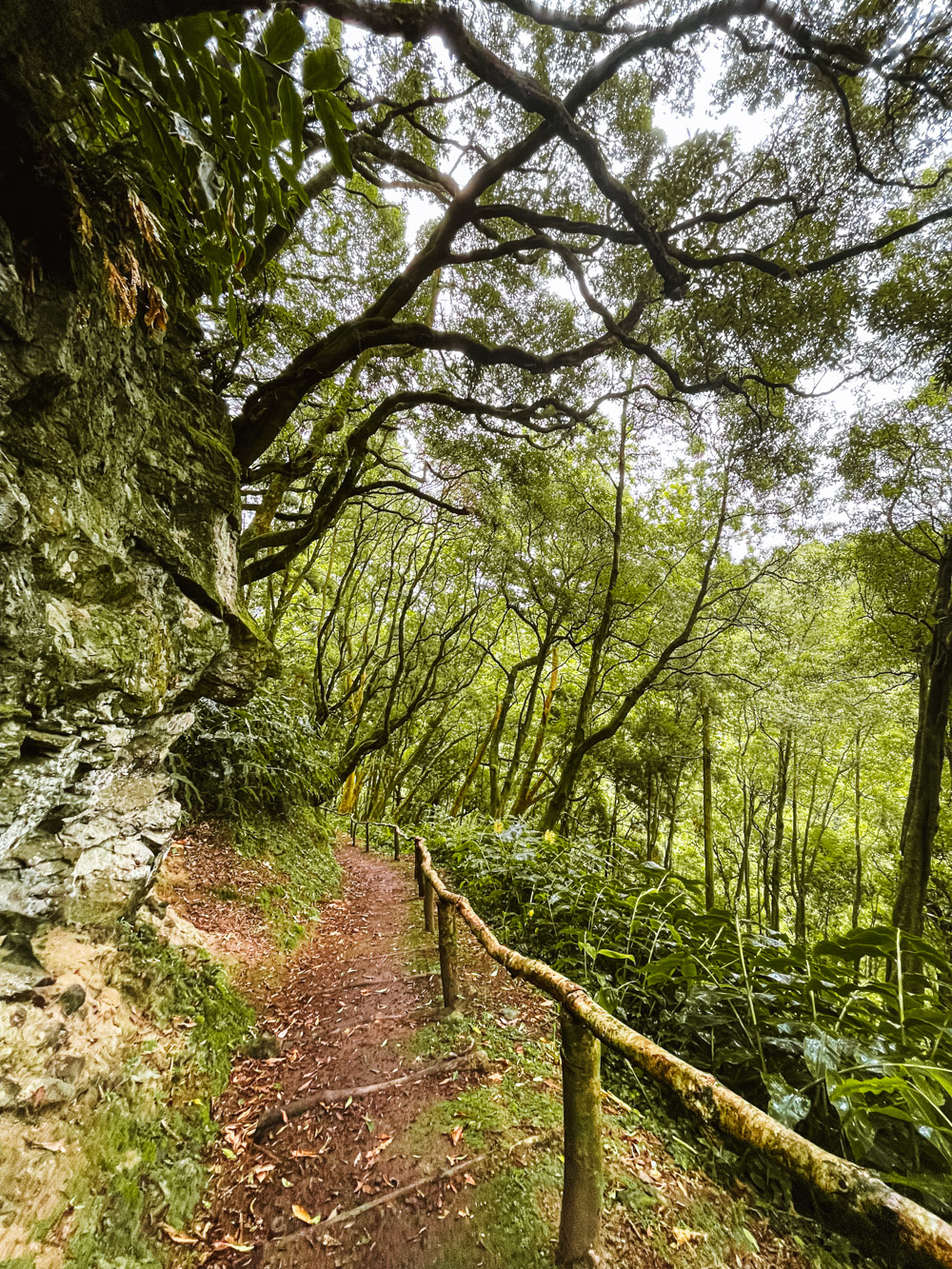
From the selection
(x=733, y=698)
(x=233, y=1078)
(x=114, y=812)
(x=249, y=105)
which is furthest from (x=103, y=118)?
(x=733, y=698)

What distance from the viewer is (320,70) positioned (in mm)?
987

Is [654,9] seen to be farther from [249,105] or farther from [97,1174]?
[97,1174]

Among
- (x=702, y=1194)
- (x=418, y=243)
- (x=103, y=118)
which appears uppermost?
(x=418, y=243)

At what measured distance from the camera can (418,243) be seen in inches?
270

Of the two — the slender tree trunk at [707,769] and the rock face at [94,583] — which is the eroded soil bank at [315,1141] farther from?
the slender tree trunk at [707,769]

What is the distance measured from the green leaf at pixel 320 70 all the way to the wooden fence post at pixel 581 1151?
2671 mm

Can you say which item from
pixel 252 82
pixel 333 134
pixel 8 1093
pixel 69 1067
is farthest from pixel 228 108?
pixel 69 1067

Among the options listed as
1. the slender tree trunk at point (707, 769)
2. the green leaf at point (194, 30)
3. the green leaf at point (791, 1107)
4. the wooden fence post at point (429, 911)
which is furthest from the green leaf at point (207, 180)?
the slender tree trunk at point (707, 769)

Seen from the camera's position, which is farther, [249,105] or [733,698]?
[733,698]

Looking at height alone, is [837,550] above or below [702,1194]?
above

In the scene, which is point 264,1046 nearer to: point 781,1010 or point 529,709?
point 781,1010

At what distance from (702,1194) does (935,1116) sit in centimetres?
99

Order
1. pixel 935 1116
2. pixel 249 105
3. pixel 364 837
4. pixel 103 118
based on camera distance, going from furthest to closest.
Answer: pixel 364 837 → pixel 103 118 → pixel 935 1116 → pixel 249 105

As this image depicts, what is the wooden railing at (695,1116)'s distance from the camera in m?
0.88
